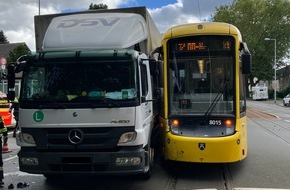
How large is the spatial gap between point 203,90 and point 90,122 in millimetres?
2948

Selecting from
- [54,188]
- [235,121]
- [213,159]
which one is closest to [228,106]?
[235,121]

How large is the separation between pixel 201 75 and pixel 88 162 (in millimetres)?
3329

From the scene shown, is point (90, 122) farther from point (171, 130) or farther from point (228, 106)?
point (228, 106)

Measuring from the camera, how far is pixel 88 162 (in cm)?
670

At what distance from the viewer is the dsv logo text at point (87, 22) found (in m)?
7.77

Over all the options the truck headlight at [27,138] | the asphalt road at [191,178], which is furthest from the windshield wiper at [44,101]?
the asphalt road at [191,178]

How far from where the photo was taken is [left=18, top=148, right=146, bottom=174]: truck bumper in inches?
263

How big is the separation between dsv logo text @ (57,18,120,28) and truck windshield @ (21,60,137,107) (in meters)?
1.05

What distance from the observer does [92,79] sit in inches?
273

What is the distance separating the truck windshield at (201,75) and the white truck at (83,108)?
1741 millimetres

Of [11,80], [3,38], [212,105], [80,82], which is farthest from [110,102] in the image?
[3,38]

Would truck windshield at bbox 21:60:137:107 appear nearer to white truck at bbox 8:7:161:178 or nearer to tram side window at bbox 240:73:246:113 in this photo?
white truck at bbox 8:7:161:178

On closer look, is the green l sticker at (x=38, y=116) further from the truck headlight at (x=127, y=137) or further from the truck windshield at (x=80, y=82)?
the truck headlight at (x=127, y=137)

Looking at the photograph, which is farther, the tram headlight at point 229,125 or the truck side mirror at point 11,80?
the tram headlight at point 229,125
